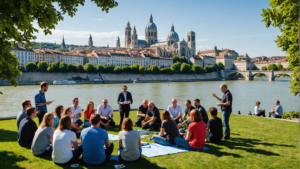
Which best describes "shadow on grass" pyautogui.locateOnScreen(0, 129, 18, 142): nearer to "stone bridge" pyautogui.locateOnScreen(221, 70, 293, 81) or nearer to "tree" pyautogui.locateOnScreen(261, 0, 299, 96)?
"tree" pyautogui.locateOnScreen(261, 0, 299, 96)

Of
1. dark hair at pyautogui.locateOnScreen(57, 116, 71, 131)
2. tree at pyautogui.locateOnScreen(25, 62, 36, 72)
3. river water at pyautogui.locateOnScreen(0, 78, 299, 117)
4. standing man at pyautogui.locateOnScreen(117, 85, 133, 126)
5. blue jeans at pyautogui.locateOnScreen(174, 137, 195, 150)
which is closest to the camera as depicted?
dark hair at pyautogui.locateOnScreen(57, 116, 71, 131)

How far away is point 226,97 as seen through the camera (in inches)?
216

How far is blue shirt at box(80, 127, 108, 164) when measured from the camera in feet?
11.9

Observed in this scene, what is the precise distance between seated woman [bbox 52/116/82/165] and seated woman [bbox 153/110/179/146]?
1.75m

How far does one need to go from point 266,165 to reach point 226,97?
74.3 inches

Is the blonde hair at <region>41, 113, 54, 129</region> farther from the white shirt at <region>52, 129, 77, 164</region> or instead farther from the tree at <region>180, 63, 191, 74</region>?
the tree at <region>180, 63, 191, 74</region>

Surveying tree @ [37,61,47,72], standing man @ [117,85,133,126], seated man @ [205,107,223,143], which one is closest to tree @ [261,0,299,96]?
seated man @ [205,107,223,143]

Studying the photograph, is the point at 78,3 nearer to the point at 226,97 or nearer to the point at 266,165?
the point at 226,97

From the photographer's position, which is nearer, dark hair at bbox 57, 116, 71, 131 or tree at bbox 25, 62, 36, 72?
dark hair at bbox 57, 116, 71, 131

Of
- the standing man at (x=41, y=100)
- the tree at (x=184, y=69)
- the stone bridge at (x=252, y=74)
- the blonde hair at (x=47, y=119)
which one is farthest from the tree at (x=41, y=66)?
the blonde hair at (x=47, y=119)

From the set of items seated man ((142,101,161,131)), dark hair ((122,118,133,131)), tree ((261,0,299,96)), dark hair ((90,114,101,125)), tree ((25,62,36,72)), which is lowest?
seated man ((142,101,161,131))

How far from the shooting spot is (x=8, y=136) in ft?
18.0

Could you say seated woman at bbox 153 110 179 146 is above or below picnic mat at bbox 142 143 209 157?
above

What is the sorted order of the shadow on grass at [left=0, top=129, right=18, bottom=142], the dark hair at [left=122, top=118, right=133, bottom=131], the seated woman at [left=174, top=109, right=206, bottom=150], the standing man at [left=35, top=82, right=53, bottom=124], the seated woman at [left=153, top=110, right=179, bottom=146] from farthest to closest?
the standing man at [left=35, top=82, right=53, bottom=124]
the shadow on grass at [left=0, top=129, right=18, bottom=142]
the seated woman at [left=153, top=110, right=179, bottom=146]
the seated woman at [left=174, top=109, right=206, bottom=150]
the dark hair at [left=122, top=118, right=133, bottom=131]
